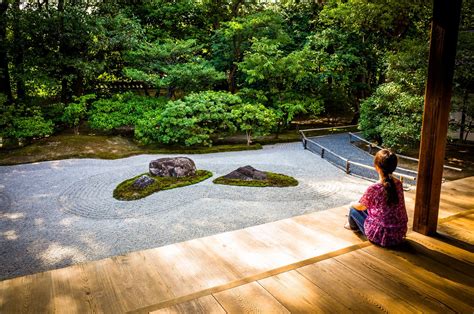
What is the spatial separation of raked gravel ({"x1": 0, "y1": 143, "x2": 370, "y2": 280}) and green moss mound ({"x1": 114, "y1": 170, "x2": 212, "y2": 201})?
179mm

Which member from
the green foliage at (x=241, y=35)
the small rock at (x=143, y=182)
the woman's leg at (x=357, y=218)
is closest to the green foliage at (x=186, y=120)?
the green foliage at (x=241, y=35)

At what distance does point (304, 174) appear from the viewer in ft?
28.0

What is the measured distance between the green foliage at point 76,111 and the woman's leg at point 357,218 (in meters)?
10.6

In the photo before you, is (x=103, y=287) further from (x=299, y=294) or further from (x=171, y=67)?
(x=171, y=67)

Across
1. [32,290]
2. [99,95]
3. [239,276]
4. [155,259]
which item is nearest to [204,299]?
[239,276]

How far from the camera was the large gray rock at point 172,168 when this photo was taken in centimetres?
803

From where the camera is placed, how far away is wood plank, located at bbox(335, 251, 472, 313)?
2416mm

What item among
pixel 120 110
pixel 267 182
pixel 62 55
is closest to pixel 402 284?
pixel 267 182

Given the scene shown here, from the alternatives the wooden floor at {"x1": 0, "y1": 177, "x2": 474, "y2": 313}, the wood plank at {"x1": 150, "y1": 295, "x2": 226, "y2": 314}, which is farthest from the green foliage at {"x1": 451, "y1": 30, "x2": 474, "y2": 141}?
the wood plank at {"x1": 150, "y1": 295, "x2": 226, "y2": 314}

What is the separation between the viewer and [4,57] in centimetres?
1152

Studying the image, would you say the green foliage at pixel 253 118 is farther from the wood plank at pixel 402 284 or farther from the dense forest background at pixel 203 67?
the wood plank at pixel 402 284

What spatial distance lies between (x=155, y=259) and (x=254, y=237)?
1070mm

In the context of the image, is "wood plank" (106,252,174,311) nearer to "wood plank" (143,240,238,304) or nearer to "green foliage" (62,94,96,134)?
"wood plank" (143,240,238,304)

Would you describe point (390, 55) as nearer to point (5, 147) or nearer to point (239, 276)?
point (239, 276)
